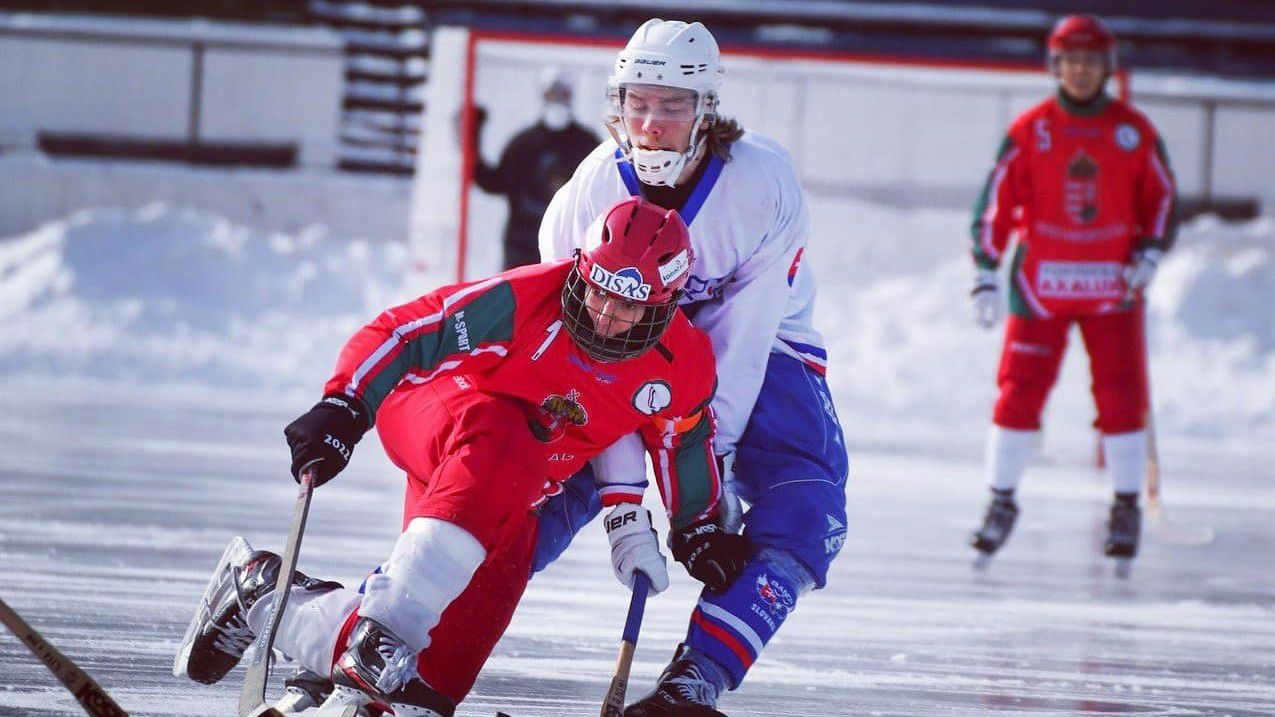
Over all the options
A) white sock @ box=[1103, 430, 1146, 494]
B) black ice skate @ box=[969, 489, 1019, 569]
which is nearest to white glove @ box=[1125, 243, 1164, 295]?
white sock @ box=[1103, 430, 1146, 494]

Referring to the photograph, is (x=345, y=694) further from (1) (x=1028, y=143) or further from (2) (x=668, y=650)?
(1) (x=1028, y=143)

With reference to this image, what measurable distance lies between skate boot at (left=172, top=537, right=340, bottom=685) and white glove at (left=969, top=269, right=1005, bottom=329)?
3.08 metres

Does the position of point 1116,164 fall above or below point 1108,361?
above

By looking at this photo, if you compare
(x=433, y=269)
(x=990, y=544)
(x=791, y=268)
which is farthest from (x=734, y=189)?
(x=433, y=269)

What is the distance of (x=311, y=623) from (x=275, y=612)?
58 millimetres

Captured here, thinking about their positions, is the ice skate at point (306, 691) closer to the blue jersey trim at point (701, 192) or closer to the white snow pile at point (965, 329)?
Result: the blue jersey trim at point (701, 192)

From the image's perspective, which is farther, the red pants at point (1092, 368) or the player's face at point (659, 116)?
the red pants at point (1092, 368)

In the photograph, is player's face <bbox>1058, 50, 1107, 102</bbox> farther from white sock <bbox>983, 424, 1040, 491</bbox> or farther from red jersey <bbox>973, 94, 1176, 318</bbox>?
white sock <bbox>983, 424, 1040, 491</bbox>

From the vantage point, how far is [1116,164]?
5.57 meters

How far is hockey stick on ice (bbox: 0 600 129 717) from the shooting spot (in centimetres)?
243

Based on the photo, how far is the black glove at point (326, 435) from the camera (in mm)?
2605

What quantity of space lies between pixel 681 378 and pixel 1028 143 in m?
2.97

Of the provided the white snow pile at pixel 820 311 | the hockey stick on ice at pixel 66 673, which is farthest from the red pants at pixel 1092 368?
the white snow pile at pixel 820 311

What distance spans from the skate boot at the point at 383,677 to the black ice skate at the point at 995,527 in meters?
2.84
